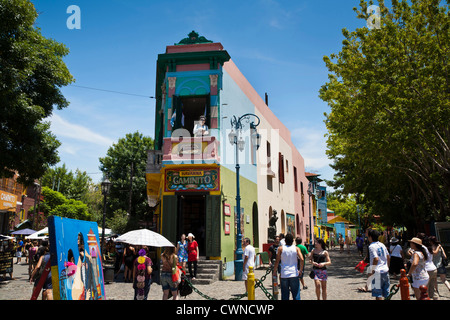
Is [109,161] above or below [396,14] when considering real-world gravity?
below

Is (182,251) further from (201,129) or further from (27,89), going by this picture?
(27,89)

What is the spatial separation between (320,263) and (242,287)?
4889 millimetres

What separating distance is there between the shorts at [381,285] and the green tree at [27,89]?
36.8 ft

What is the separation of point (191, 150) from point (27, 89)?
6665mm

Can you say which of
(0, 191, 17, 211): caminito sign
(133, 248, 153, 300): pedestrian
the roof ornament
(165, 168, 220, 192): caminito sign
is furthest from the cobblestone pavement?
(0, 191, 17, 211): caminito sign

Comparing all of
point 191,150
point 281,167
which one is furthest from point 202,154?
point 281,167

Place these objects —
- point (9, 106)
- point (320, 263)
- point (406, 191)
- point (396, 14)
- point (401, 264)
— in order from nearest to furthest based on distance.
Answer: point (320, 263)
point (9, 106)
point (401, 264)
point (396, 14)
point (406, 191)

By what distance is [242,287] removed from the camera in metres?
12.3

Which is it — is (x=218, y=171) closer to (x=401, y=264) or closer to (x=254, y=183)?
(x=254, y=183)

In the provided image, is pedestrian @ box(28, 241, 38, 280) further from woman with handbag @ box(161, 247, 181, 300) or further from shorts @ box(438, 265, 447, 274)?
shorts @ box(438, 265, 447, 274)

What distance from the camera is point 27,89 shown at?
12562mm

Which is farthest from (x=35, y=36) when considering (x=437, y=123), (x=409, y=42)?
(x=437, y=123)

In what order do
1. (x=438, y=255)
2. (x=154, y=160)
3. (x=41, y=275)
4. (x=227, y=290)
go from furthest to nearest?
(x=154, y=160) → (x=227, y=290) → (x=438, y=255) → (x=41, y=275)

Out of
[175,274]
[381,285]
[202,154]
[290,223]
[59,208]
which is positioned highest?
[202,154]
